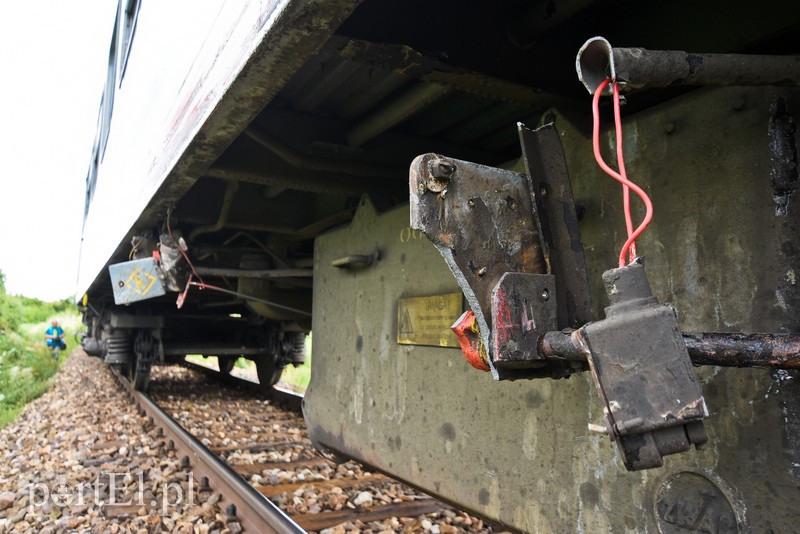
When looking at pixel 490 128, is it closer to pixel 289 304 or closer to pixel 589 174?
pixel 589 174

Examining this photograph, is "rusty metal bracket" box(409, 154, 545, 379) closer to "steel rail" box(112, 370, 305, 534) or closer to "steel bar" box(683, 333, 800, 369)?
"steel bar" box(683, 333, 800, 369)

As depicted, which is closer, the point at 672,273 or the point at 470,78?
the point at 672,273

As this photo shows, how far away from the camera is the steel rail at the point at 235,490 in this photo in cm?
299

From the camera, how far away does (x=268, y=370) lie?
27.2 feet

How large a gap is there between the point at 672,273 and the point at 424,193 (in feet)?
2.00

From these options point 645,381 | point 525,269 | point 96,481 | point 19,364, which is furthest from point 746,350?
point 19,364

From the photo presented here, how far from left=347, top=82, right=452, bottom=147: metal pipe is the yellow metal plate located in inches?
27.0

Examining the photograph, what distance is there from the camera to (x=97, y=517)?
334 cm

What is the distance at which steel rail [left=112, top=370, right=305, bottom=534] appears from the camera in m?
2.99

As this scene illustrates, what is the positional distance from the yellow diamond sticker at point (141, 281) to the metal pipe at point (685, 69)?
9.87 feet

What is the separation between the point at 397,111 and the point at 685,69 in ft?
4.32

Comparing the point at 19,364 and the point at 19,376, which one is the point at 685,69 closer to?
the point at 19,376

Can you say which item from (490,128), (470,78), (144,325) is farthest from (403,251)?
(144,325)

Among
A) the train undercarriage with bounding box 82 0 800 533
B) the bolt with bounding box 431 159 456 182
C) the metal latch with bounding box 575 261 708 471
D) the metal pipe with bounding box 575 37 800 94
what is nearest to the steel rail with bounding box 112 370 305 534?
the train undercarriage with bounding box 82 0 800 533
